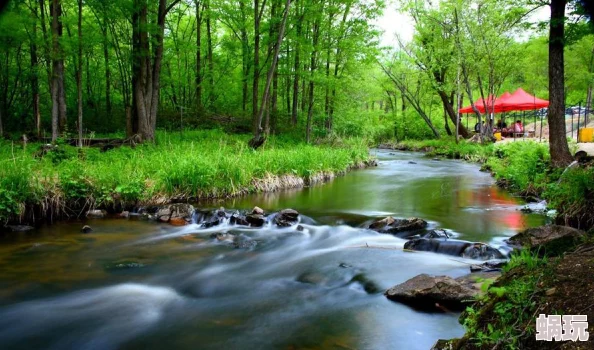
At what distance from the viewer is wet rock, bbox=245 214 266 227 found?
9180 mm

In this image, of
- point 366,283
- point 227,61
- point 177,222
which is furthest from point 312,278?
point 227,61

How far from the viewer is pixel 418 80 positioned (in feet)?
108

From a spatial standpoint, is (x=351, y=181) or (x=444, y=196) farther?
(x=351, y=181)

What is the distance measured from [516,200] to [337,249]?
632 cm

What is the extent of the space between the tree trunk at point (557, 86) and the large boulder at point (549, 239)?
4550mm

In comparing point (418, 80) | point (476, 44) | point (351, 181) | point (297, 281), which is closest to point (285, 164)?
point (351, 181)

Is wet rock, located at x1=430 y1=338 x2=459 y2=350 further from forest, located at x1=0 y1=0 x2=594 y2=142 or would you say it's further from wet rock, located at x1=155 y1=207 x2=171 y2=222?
forest, located at x1=0 y1=0 x2=594 y2=142

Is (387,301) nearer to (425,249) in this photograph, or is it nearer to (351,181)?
(425,249)

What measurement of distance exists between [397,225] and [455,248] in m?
1.71

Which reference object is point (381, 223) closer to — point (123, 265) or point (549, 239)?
point (549, 239)

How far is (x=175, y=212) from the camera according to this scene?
31.5ft

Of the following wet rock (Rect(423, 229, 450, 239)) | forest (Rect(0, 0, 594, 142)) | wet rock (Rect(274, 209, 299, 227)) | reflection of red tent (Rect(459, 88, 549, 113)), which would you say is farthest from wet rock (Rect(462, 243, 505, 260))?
reflection of red tent (Rect(459, 88, 549, 113))

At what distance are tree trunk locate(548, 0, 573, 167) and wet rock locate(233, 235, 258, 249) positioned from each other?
7.65 meters

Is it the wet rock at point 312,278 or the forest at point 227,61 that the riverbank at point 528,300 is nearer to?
the wet rock at point 312,278
